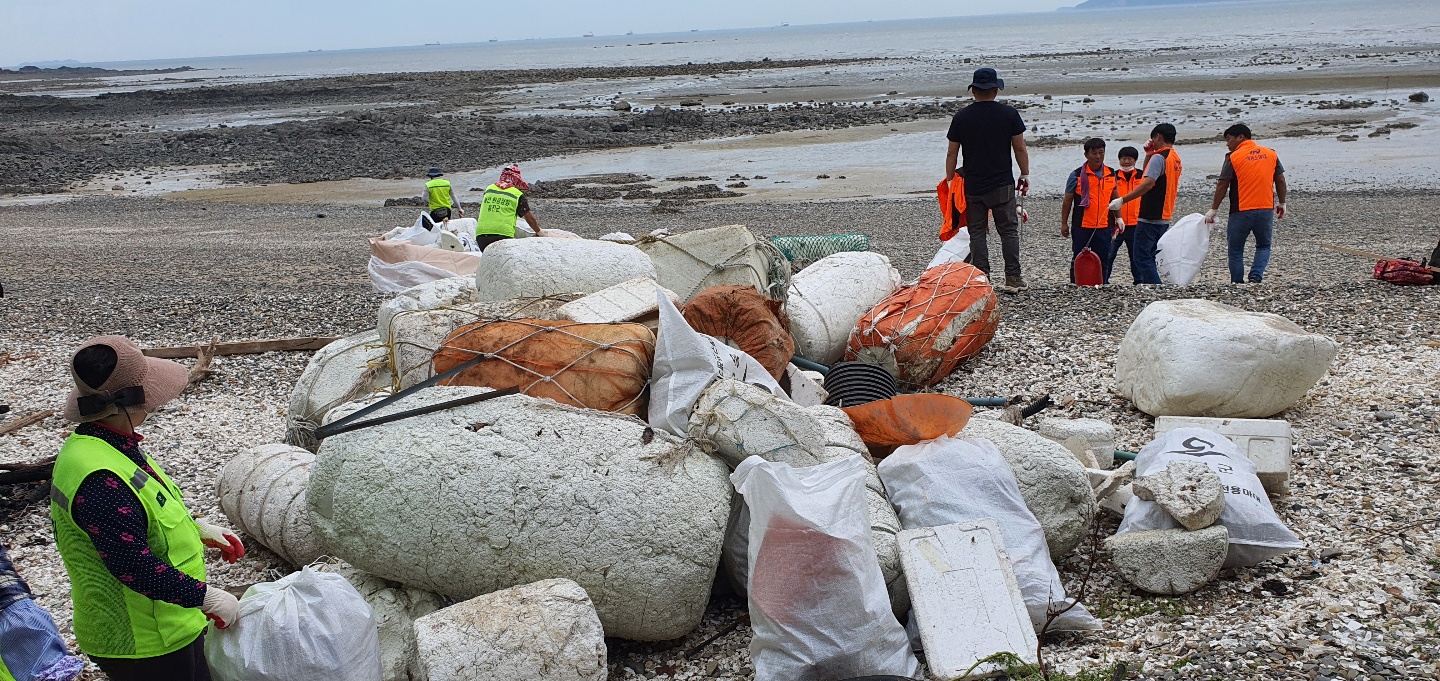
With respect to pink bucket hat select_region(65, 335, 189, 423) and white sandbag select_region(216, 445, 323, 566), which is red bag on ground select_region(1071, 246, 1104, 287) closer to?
white sandbag select_region(216, 445, 323, 566)

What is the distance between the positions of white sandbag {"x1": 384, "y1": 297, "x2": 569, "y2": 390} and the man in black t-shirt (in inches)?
156

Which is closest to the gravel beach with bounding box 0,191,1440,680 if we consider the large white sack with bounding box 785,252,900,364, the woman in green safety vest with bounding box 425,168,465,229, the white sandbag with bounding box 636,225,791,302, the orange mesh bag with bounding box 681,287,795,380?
the large white sack with bounding box 785,252,900,364

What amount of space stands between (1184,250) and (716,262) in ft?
15.0

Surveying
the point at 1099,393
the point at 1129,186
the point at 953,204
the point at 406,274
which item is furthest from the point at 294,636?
the point at 1129,186

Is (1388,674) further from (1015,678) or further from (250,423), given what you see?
(250,423)

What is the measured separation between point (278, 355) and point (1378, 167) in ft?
61.5

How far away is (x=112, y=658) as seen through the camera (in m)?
2.76

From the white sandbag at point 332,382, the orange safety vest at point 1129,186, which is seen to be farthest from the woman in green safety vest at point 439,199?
the orange safety vest at point 1129,186

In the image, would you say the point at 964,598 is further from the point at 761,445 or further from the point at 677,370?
the point at 677,370

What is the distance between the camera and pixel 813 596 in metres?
3.21

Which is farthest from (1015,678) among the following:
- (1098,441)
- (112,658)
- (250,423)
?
(250,423)

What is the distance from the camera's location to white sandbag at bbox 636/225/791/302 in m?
6.53

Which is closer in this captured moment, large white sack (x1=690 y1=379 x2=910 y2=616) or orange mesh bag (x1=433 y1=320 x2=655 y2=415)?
large white sack (x1=690 y1=379 x2=910 y2=616)

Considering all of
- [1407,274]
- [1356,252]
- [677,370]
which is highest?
[677,370]
